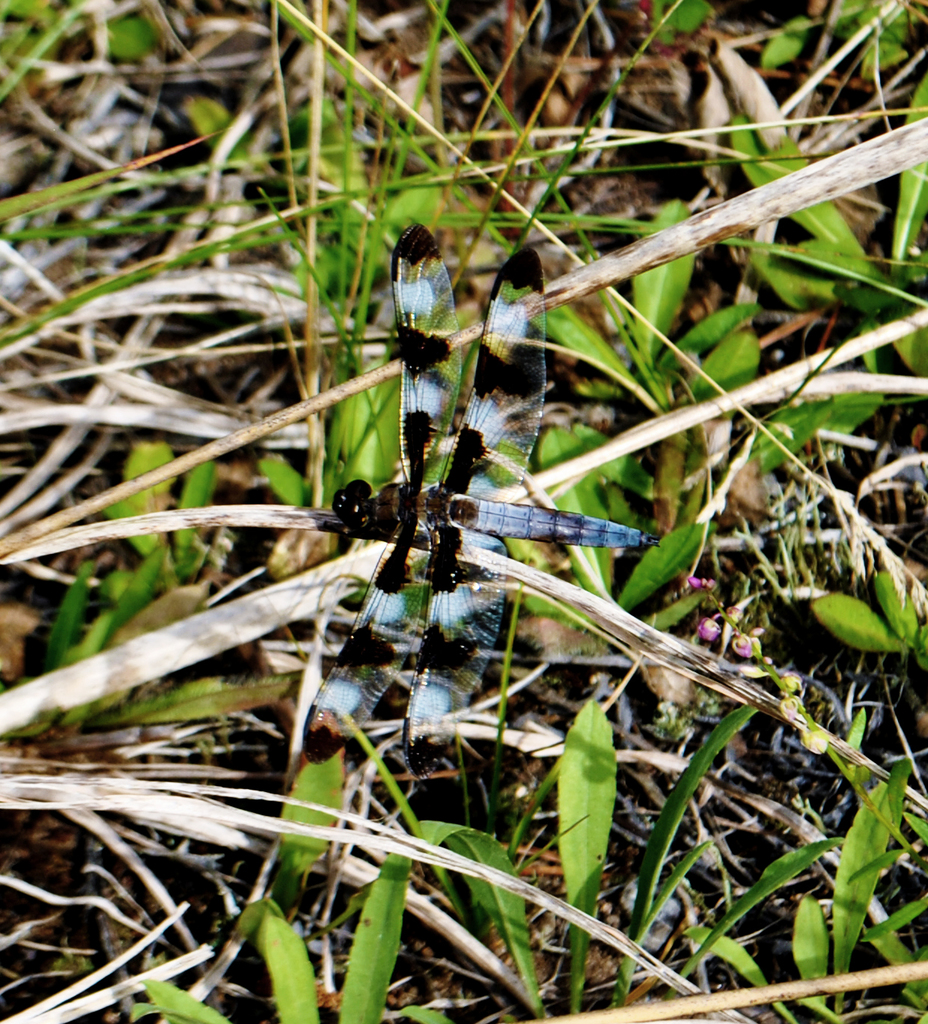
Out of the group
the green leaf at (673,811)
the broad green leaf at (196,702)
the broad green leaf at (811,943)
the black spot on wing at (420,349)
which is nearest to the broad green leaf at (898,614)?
the green leaf at (673,811)

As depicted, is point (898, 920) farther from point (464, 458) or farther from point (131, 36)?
point (131, 36)

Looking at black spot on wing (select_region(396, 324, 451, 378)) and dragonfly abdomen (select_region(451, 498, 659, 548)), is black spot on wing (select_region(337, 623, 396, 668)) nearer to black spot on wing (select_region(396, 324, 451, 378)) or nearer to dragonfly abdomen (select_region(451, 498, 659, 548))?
dragonfly abdomen (select_region(451, 498, 659, 548))

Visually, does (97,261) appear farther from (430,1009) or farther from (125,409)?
(430,1009)

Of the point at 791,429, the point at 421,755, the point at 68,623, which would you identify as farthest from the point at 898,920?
the point at 68,623

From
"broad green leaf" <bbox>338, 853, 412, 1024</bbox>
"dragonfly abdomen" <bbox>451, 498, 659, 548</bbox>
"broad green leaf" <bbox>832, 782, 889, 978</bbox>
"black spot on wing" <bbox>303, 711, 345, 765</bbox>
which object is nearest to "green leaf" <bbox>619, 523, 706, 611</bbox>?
"dragonfly abdomen" <bbox>451, 498, 659, 548</bbox>

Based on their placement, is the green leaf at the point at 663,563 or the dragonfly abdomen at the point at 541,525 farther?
the green leaf at the point at 663,563

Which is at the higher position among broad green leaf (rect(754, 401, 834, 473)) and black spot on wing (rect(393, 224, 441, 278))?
black spot on wing (rect(393, 224, 441, 278))

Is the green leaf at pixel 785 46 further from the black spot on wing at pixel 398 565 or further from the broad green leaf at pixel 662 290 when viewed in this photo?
the black spot on wing at pixel 398 565
